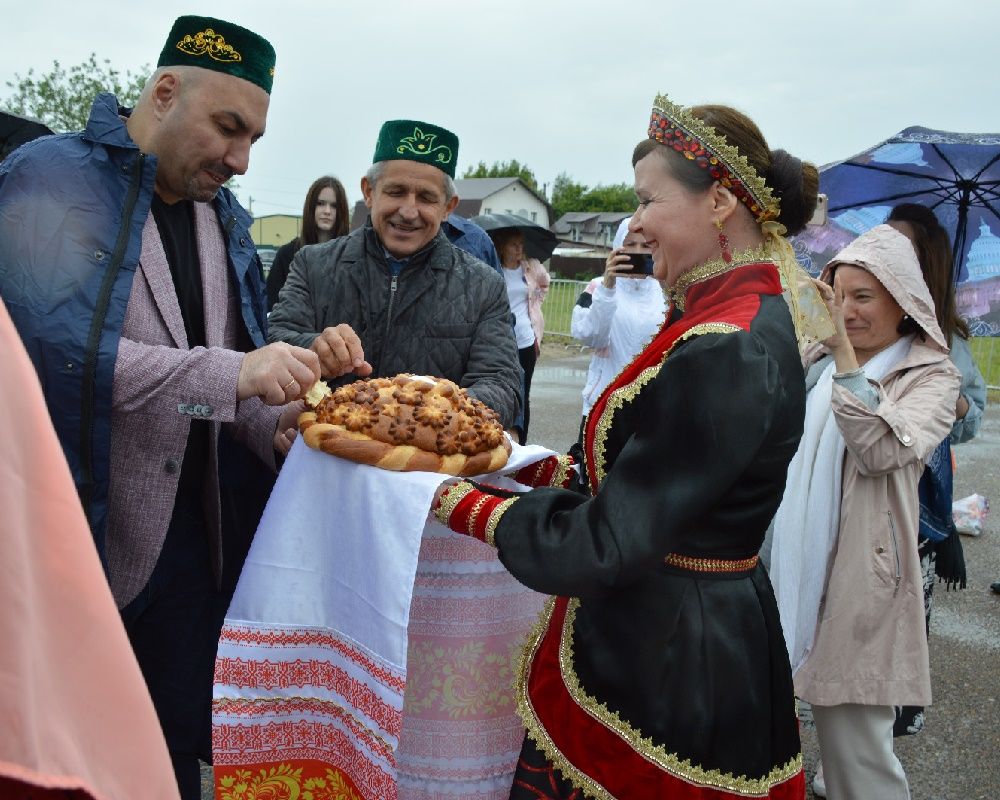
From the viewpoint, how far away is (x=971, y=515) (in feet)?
22.6

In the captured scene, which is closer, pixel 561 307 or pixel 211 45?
pixel 211 45

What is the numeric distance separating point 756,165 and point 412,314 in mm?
1491

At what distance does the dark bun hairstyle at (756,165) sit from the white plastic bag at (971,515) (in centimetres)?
573

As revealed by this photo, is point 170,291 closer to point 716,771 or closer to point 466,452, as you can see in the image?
point 466,452

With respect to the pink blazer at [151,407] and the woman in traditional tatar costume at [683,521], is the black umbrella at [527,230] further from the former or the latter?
the woman in traditional tatar costume at [683,521]

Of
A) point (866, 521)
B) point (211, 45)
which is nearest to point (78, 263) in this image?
point (211, 45)

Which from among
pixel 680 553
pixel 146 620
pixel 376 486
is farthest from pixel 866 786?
pixel 146 620

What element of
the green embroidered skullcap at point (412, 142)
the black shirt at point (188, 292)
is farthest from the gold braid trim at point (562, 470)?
the green embroidered skullcap at point (412, 142)

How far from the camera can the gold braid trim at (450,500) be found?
77.0 inches

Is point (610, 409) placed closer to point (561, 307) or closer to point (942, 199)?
point (942, 199)

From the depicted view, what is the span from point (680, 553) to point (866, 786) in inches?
64.3

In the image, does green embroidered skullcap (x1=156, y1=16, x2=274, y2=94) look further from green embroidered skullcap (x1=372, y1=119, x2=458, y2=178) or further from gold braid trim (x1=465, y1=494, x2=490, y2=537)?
gold braid trim (x1=465, y1=494, x2=490, y2=537)

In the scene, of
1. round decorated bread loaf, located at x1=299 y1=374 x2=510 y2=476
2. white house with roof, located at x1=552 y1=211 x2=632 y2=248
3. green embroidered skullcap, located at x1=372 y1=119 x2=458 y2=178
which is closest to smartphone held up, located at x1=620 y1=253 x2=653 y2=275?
green embroidered skullcap, located at x1=372 y1=119 x2=458 y2=178

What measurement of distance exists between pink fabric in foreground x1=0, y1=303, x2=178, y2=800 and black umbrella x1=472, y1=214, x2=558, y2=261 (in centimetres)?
708
